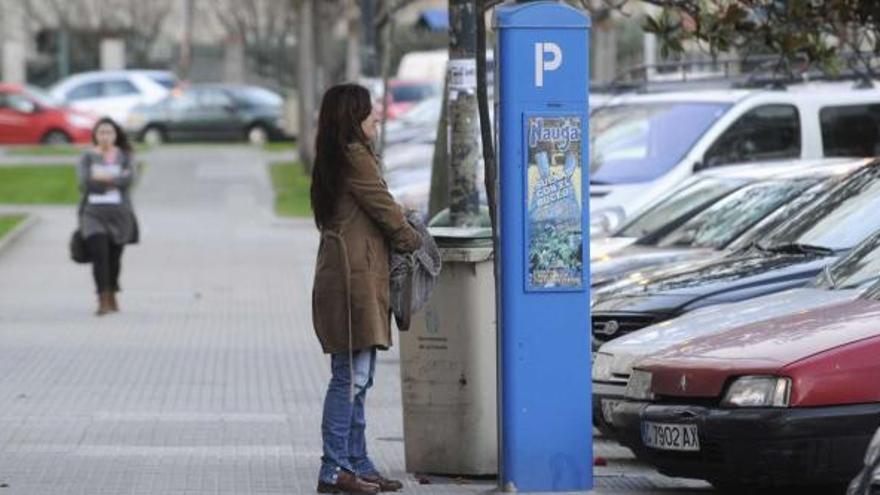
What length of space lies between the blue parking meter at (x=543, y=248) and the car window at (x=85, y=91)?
44087 mm

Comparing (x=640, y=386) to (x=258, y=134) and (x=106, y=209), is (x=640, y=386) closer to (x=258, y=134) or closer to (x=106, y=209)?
(x=106, y=209)

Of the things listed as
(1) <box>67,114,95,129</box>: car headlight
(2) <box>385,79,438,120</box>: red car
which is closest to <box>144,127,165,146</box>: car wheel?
(1) <box>67,114,95,129</box>: car headlight

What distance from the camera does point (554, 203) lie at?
29.7ft

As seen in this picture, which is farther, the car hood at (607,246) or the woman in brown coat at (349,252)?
the car hood at (607,246)

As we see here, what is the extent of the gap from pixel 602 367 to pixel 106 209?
8.79m

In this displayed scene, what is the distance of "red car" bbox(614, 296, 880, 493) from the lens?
832 centimetres

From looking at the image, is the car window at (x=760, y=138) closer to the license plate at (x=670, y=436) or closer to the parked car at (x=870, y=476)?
the license plate at (x=670, y=436)

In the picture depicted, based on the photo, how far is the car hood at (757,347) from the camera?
28.0 feet

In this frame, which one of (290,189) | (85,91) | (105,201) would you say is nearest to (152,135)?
(85,91)

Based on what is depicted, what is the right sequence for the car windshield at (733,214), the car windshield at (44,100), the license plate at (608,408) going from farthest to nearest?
the car windshield at (44,100), the car windshield at (733,214), the license plate at (608,408)

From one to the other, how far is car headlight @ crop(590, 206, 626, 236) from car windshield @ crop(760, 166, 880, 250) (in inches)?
143

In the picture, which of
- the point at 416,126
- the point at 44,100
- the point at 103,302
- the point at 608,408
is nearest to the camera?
the point at 608,408

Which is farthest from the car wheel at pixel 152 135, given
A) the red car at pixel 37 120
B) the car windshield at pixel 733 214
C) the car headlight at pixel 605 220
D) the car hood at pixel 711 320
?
the car hood at pixel 711 320

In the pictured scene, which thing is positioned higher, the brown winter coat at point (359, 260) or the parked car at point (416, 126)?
the parked car at point (416, 126)
